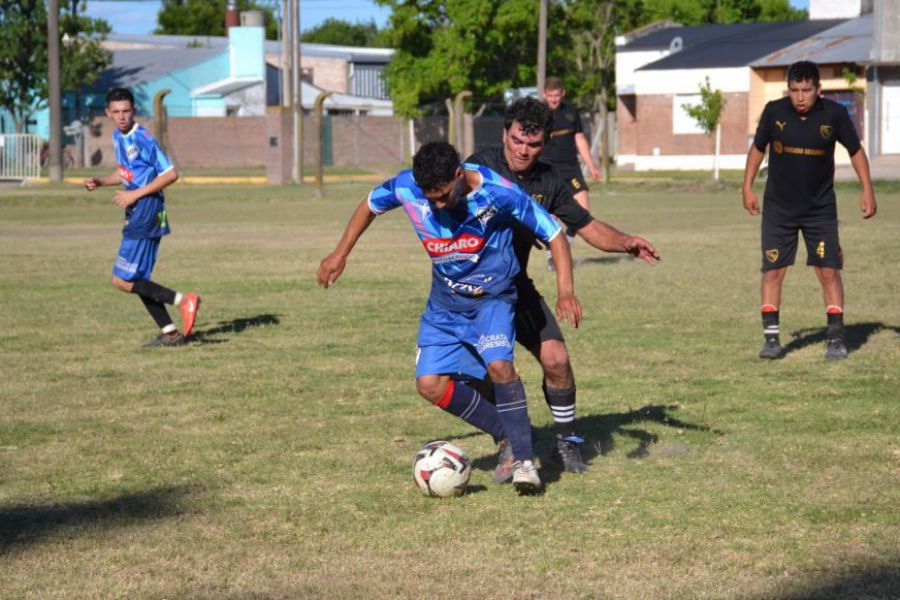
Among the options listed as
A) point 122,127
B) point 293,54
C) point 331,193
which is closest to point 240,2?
point 293,54

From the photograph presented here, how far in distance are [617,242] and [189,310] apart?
532 centimetres

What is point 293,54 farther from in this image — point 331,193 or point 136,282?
point 136,282

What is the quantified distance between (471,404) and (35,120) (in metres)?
62.0

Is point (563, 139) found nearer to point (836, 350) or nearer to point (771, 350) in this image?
point (771, 350)

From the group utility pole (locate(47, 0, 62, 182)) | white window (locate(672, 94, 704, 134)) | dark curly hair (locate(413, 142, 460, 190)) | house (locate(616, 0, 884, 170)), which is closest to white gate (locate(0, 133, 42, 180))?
utility pole (locate(47, 0, 62, 182))

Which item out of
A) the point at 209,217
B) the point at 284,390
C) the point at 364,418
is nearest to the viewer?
the point at 364,418

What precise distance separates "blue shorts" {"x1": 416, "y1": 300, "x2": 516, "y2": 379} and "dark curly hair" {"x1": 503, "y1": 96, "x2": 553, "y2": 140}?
829mm

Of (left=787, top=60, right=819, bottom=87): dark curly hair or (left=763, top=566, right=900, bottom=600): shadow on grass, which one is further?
(left=787, top=60, right=819, bottom=87): dark curly hair

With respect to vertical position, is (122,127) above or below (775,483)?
above

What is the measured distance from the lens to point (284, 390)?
28.5ft

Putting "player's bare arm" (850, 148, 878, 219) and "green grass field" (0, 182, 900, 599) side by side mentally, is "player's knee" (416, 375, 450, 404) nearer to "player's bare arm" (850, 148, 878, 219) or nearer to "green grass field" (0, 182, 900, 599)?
"green grass field" (0, 182, 900, 599)

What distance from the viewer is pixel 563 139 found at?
1467cm

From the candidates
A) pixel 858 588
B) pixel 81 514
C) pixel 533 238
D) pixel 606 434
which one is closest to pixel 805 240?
pixel 606 434

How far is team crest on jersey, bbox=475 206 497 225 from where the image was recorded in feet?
19.6
